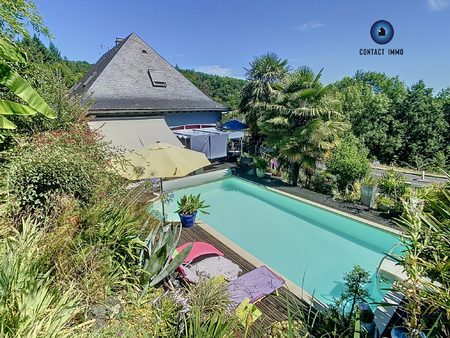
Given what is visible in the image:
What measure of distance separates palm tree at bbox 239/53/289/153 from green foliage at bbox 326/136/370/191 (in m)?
11.6

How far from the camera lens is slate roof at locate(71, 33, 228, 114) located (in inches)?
994

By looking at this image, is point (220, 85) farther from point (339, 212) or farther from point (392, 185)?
point (339, 212)

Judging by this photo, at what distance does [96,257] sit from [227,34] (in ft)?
Result: 121

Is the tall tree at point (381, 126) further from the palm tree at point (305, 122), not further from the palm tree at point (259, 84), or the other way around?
the palm tree at point (305, 122)

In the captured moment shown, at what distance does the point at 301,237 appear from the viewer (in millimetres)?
15352

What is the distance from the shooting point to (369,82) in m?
93.1

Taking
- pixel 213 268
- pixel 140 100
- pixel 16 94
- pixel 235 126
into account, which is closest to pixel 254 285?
pixel 213 268

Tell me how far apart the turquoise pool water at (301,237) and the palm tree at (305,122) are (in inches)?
164

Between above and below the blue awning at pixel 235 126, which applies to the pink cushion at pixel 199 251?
below

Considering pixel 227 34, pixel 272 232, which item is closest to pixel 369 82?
pixel 227 34

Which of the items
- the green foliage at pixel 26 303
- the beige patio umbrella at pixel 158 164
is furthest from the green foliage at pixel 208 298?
the beige patio umbrella at pixel 158 164

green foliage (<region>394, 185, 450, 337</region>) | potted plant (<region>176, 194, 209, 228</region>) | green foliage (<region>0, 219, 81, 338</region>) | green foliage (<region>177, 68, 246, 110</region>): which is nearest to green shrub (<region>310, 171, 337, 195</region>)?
potted plant (<region>176, 194, 209, 228</region>)

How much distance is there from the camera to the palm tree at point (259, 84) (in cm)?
2987

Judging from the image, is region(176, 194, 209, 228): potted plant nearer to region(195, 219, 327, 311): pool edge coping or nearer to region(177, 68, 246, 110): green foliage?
region(195, 219, 327, 311): pool edge coping
